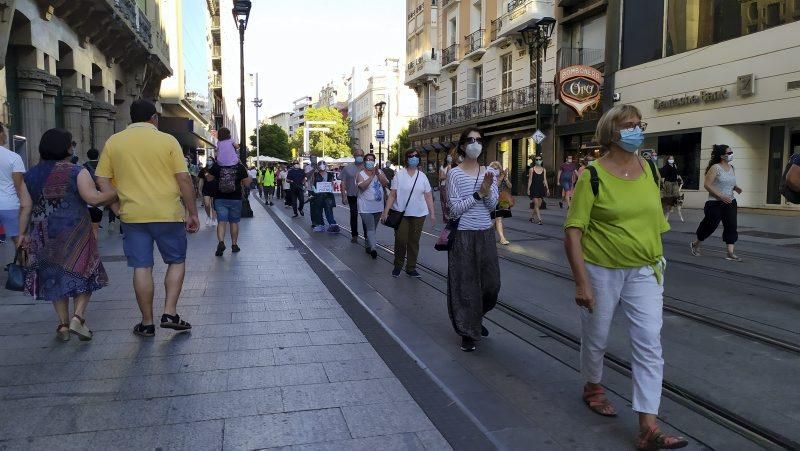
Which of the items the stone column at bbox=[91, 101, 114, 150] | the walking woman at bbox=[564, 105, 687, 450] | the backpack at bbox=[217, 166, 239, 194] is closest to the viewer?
the walking woman at bbox=[564, 105, 687, 450]

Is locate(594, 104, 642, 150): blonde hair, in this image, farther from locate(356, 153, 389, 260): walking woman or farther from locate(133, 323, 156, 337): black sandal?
locate(356, 153, 389, 260): walking woman

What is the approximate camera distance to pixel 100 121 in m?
21.1

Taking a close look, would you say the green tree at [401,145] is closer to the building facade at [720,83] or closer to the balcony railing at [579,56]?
the balcony railing at [579,56]

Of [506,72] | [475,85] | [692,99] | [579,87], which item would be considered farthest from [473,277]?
[475,85]

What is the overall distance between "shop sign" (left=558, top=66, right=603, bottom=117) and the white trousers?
21408 millimetres

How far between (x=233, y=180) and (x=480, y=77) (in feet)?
97.0

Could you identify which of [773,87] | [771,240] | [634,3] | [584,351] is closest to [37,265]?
[584,351]

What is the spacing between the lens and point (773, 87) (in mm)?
17797

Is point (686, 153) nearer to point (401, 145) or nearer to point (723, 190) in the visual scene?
point (723, 190)

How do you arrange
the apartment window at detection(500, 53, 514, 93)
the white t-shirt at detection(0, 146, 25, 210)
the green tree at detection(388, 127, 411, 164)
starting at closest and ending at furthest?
the white t-shirt at detection(0, 146, 25, 210) < the apartment window at detection(500, 53, 514, 93) < the green tree at detection(388, 127, 411, 164)

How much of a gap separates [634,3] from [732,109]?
644cm

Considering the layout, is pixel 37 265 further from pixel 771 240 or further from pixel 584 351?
pixel 771 240

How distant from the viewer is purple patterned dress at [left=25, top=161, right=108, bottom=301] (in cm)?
487

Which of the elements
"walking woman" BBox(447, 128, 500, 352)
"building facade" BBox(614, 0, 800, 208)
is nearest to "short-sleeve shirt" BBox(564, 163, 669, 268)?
"walking woman" BBox(447, 128, 500, 352)
